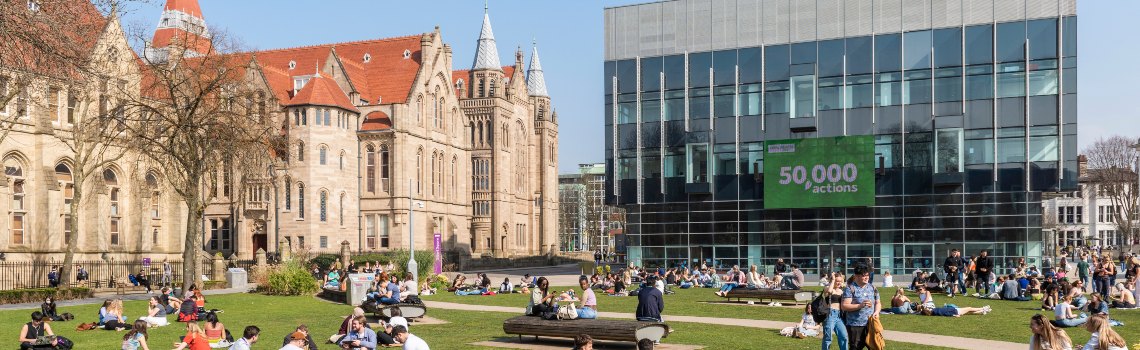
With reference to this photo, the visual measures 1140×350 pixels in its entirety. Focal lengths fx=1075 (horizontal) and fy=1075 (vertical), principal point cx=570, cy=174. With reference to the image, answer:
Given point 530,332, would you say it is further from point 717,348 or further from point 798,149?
point 798,149

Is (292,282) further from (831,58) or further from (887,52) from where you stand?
(887,52)

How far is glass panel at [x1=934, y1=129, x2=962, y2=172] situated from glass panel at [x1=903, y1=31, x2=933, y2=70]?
357 cm

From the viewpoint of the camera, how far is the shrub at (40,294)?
37.5 meters

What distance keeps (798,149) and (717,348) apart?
1468 inches

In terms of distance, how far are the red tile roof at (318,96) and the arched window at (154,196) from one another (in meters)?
12.3

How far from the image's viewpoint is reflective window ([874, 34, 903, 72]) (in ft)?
179

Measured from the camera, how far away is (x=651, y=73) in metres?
60.7

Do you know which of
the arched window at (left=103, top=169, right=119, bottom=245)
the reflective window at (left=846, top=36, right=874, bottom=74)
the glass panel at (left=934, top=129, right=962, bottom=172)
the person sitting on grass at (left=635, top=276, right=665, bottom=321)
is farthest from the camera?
the arched window at (left=103, top=169, right=119, bottom=245)

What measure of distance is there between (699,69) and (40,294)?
34680mm

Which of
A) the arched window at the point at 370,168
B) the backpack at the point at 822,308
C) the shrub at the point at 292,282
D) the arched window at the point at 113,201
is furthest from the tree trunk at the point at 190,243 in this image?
the arched window at the point at 370,168

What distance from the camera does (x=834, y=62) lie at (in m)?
55.9

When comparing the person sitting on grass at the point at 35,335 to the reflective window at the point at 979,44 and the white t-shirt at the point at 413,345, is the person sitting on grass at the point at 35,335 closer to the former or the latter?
the white t-shirt at the point at 413,345

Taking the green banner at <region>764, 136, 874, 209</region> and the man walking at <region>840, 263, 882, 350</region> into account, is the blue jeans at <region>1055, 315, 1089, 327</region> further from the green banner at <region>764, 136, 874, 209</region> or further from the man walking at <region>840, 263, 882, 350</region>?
the green banner at <region>764, 136, 874, 209</region>

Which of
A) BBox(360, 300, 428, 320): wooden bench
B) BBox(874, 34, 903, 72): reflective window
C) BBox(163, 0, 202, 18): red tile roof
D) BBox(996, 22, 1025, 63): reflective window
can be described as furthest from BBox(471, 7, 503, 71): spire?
BBox(360, 300, 428, 320): wooden bench
